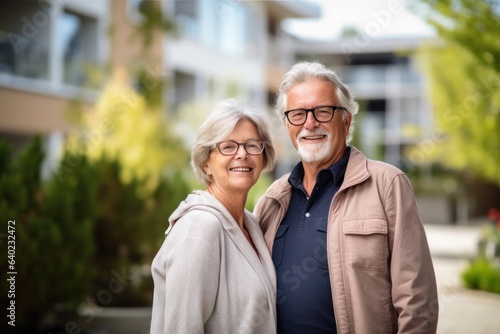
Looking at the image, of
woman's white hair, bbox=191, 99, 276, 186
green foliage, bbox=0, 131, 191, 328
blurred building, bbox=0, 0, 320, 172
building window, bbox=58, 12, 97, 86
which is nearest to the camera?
woman's white hair, bbox=191, 99, 276, 186

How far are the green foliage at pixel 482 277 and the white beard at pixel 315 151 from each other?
9.15 metres

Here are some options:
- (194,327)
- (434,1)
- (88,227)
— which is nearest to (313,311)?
(194,327)

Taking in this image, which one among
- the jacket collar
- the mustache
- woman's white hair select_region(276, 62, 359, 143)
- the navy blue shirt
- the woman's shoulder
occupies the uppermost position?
woman's white hair select_region(276, 62, 359, 143)

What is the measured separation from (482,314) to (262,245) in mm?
7559

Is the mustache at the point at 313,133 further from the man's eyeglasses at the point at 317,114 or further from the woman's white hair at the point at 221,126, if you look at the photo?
the woman's white hair at the point at 221,126

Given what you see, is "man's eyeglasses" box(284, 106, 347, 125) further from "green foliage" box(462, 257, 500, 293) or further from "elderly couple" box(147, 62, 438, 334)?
"green foliage" box(462, 257, 500, 293)

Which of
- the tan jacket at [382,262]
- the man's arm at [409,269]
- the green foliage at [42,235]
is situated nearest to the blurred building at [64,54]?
the green foliage at [42,235]

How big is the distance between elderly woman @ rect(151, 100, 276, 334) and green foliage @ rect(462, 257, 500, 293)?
30.5ft

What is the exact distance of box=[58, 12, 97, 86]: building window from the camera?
59.0 ft

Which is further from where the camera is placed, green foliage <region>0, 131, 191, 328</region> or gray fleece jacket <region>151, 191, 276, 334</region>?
green foliage <region>0, 131, 191, 328</region>

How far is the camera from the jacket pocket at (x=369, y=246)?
330 cm

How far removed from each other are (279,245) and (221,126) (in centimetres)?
74

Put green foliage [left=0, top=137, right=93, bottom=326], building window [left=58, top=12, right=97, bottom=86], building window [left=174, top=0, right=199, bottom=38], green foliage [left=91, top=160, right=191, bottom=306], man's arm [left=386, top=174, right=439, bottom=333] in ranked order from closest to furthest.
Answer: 1. man's arm [left=386, top=174, right=439, bottom=333]
2. green foliage [left=0, top=137, right=93, bottom=326]
3. green foliage [left=91, top=160, right=191, bottom=306]
4. building window [left=58, top=12, right=97, bottom=86]
5. building window [left=174, top=0, right=199, bottom=38]

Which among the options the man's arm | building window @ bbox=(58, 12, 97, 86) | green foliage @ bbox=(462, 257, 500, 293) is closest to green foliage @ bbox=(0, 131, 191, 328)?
the man's arm
